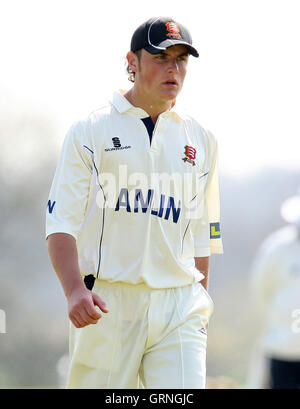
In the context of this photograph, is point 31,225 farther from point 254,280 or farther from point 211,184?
point 211,184

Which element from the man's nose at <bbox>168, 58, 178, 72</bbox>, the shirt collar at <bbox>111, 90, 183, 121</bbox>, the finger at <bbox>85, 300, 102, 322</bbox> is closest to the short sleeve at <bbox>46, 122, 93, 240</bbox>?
the shirt collar at <bbox>111, 90, 183, 121</bbox>

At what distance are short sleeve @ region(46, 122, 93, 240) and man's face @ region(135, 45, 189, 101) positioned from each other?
0.40m

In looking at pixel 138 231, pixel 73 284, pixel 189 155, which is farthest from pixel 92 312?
pixel 189 155

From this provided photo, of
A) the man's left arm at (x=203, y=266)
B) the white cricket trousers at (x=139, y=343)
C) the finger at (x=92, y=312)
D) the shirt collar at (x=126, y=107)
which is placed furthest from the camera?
the man's left arm at (x=203, y=266)

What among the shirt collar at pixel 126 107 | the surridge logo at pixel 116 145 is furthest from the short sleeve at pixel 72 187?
the shirt collar at pixel 126 107

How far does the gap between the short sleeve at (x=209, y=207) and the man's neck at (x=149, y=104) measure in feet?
0.96

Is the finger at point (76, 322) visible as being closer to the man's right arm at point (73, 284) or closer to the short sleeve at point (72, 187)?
the man's right arm at point (73, 284)

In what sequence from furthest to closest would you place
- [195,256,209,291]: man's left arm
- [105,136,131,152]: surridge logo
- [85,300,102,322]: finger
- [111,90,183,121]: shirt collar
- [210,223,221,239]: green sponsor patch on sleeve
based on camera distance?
[210,223,221,239]: green sponsor patch on sleeve, [195,256,209,291]: man's left arm, [111,90,183,121]: shirt collar, [105,136,131,152]: surridge logo, [85,300,102,322]: finger

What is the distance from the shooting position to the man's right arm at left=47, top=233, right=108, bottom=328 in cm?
356

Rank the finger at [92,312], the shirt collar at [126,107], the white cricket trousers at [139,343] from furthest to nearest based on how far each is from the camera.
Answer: the shirt collar at [126,107] → the white cricket trousers at [139,343] → the finger at [92,312]

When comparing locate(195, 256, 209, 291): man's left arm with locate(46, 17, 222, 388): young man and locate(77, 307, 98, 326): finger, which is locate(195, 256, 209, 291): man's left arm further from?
locate(77, 307, 98, 326): finger

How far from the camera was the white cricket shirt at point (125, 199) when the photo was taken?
3873 mm

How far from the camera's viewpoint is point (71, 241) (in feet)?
12.3
